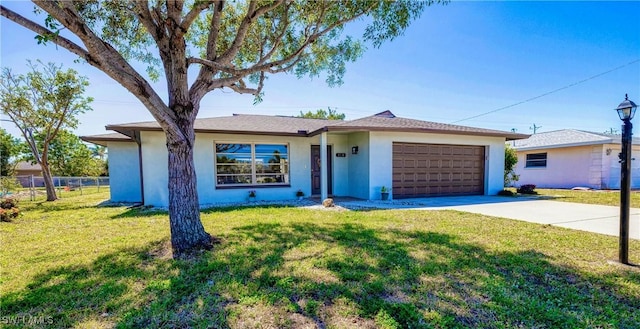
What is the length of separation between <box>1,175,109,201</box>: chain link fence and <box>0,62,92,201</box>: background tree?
2912 mm

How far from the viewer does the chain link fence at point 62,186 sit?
13.5 metres

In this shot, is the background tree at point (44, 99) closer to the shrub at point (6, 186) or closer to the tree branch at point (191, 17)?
the shrub at point (6, 186)

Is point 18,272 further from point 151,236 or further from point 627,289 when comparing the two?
point 627,289

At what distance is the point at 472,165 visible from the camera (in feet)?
36.3

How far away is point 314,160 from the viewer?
10648 mm

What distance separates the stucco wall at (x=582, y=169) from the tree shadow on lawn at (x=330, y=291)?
1512 centimetres

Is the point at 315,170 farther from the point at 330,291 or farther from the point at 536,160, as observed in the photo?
the point at 536,160

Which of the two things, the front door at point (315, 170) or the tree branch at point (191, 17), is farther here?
the front door at point (315, 170)

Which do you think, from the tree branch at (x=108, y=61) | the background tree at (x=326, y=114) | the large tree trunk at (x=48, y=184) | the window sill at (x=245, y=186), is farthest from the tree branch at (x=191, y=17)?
the background tree at (x=326, y=114)

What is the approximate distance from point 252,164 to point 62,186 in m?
18.6

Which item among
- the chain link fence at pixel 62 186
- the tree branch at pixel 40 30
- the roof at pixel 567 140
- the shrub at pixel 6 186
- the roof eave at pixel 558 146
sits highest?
the tree branch at pixel 40 30

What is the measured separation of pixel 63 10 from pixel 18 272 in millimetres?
3373

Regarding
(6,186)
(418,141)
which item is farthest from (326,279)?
(6,186)

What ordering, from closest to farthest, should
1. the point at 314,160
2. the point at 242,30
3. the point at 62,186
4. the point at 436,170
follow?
the point at 242,30 < the point at 436,170 < the point at 314,160 < the point at 62,186
